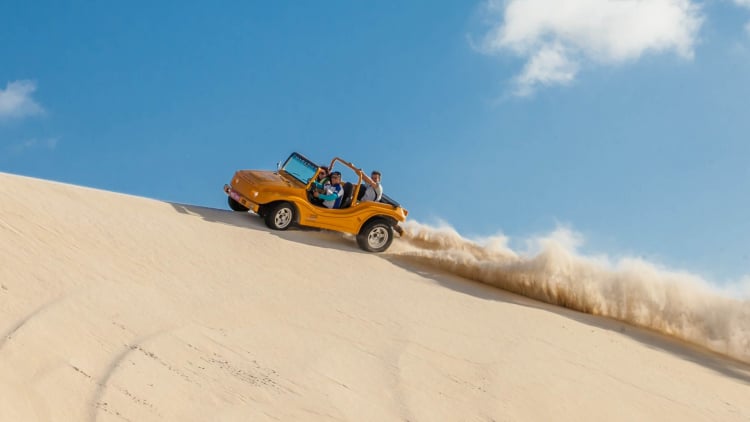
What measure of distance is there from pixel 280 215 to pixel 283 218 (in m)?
0.10

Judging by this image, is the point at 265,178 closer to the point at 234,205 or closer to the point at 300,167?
the point at 300,167

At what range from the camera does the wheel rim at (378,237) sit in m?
15.5

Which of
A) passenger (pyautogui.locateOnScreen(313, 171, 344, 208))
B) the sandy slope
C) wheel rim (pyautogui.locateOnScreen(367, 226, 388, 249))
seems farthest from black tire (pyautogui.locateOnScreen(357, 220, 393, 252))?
the sandy slope

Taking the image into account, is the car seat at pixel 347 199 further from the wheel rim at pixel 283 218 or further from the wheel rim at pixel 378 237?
the wheel rim at pixel 283 218

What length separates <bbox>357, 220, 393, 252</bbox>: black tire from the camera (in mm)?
15414

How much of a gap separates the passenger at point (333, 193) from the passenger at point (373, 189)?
512 mm

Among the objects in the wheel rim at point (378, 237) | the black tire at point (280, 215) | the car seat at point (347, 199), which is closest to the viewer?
the black tire at point (280, 215)

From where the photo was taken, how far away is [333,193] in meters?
15.2

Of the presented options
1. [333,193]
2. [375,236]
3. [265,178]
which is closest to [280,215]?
[265,178]

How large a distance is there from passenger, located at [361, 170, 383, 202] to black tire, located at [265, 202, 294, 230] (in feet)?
5.00

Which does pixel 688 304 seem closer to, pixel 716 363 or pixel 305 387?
pixel 716 363

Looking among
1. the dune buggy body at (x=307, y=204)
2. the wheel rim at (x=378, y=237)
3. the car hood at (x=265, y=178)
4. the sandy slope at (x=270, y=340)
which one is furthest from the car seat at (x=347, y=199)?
the sandy slope at (x=270, y=340)

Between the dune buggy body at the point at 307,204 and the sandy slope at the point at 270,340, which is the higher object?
the dune buggy body at the point at 307,204

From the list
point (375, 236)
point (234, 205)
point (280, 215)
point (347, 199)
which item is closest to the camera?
point (280, 215)
